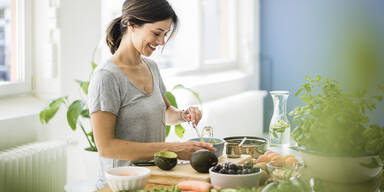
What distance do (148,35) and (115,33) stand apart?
0.59 ft

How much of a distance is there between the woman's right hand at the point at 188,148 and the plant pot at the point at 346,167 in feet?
1.29

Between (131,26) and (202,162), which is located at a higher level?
(131,26)

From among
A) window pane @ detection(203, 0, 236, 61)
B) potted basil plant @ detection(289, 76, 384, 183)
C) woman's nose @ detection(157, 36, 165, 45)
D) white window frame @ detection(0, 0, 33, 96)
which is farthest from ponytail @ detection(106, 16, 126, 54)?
window pane @ detection(203, 0, 236, 61)

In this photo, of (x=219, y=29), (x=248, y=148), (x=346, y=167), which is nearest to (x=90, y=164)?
(x=248, y=148)

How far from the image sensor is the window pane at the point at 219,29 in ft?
14.9

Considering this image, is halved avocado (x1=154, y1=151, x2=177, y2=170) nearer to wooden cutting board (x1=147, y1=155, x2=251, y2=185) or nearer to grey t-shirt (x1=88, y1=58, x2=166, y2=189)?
wooden cutting board (x1=147, y1=155, x2=251, y2=185)

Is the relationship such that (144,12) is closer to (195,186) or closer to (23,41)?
(195,186)

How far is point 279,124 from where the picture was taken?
164cm

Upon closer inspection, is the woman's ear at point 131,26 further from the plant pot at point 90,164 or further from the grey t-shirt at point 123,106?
the plant pot at point 90,164

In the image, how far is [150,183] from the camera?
1264mm

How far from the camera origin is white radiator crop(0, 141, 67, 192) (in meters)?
2.00

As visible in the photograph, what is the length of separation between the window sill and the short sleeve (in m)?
0.93

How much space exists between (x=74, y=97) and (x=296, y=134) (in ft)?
5.69

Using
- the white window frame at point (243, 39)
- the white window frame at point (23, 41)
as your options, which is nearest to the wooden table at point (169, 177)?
the white window frame at point (23, 41)
